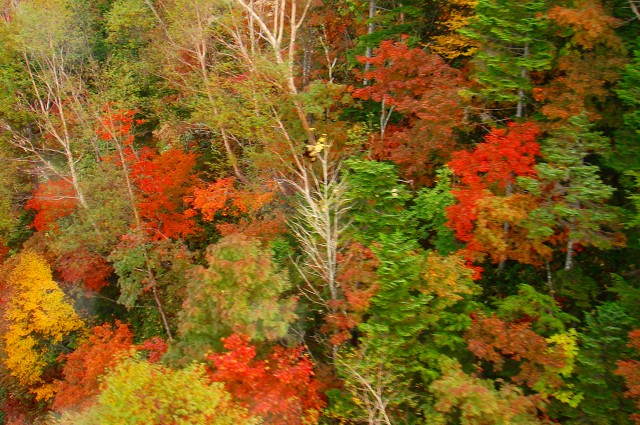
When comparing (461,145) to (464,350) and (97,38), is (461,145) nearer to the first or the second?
(464,350)

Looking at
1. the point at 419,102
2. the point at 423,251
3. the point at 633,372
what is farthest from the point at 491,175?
the point at 633,372

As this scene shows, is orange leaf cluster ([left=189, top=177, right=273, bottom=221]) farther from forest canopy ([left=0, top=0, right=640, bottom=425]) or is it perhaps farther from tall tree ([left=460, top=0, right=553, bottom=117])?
tall tree ([left=460, top=0, right=553, bottom=117])

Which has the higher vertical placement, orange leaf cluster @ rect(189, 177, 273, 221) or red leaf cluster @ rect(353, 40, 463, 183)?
red leaf cluster @ rect(353, 40, 463, 183)

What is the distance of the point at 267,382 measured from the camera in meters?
12.2

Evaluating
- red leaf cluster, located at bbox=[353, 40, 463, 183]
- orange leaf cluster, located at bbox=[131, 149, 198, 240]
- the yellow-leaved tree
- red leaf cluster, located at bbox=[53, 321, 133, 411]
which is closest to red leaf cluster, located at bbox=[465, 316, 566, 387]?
red leaf cluster, located at bbox=[353, 40, 463, 183]

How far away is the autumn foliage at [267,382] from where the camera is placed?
1136 cm

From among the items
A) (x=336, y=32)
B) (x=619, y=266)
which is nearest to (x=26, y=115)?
(x=336, y=32)

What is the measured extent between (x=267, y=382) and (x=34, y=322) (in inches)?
543

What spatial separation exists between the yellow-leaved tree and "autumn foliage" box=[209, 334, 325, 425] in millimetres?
11477

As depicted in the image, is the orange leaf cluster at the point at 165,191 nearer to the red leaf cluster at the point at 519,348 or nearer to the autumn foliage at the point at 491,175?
the autumn foliage at the point at 491,175

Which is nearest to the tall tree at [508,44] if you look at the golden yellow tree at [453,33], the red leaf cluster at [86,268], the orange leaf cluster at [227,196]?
the golden yellow tree at [453,33]

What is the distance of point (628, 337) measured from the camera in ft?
36.4

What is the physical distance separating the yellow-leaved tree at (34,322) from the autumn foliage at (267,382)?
11477 mm

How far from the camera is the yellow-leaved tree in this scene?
2081 cm
